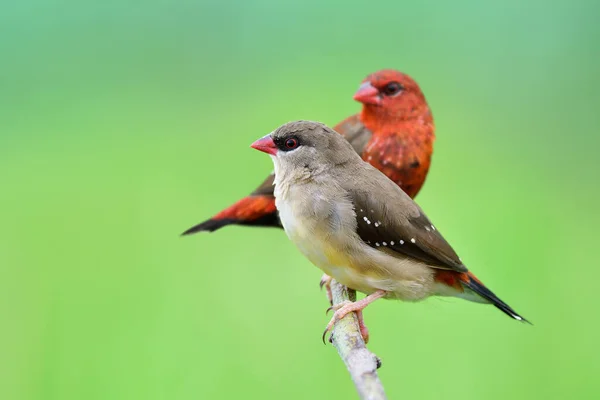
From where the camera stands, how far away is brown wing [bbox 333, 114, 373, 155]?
425 cm

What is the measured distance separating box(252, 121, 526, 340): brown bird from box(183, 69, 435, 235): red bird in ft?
2.36

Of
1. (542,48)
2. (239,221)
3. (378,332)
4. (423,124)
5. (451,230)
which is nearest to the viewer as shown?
(239,221)

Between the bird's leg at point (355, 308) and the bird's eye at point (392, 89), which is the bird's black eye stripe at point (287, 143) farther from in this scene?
the bird's eye at point (392, 89)

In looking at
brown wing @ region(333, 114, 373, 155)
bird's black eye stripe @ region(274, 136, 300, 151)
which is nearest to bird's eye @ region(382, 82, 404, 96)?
brown wing @ region(333, 114, 373, 155)

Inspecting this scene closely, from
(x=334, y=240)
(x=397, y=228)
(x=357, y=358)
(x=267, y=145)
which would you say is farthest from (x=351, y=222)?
(x=357, y=358)

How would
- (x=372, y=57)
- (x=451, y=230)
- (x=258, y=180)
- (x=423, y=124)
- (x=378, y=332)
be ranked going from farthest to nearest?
1. (x=372, y=57)
2. (x=258, y=180)
3. (x=451, y=230)
4. (x=378, y=332)
5. (x=423, y=124)

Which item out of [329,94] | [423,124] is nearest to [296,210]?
[423,124]

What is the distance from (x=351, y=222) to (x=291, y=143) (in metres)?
0.38

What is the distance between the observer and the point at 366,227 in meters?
3.20

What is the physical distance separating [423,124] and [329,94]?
104 inches

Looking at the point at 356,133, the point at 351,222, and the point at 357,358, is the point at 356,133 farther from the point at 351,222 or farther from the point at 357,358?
the point at 357,358

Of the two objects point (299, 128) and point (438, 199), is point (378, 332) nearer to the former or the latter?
point (438, 199)

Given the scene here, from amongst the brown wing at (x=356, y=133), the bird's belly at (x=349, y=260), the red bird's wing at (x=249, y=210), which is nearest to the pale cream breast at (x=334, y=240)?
the bird's belly at (x=349, y=260)

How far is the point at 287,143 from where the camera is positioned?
129 inches
